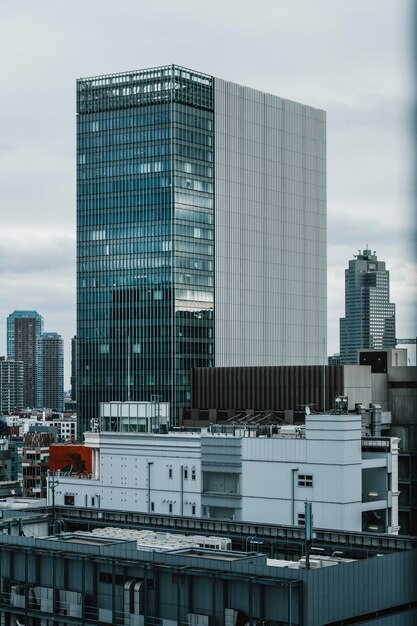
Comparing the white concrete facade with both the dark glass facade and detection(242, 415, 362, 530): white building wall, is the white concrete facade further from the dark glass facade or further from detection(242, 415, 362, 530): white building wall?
the dark glass facade

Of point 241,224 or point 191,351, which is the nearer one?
point 191,351

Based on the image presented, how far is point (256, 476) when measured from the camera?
239ft

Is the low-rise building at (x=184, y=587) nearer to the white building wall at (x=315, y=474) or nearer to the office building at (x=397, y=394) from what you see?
the white building wall at (x=315, y=474)

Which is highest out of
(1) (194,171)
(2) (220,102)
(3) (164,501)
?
(2) (220,102)

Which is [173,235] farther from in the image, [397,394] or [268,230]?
[397,394]

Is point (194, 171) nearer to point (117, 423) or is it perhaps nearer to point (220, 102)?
point (220, 102)

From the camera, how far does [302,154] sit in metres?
143

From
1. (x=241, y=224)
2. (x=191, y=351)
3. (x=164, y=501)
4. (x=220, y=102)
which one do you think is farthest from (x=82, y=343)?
(x=164, y=501)

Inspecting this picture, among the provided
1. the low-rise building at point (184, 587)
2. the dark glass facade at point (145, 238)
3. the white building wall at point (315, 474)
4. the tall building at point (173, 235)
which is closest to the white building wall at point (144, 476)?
the white building wall at point (315, 474)

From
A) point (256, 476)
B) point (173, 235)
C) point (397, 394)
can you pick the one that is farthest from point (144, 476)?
point (173, 235)

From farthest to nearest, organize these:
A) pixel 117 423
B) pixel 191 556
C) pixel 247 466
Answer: pixel 117 423 → pixel 247 466 → pixel 191 556

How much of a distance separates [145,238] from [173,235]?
3.65m

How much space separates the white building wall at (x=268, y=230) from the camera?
426 ft

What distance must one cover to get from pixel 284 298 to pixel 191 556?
336 feet
